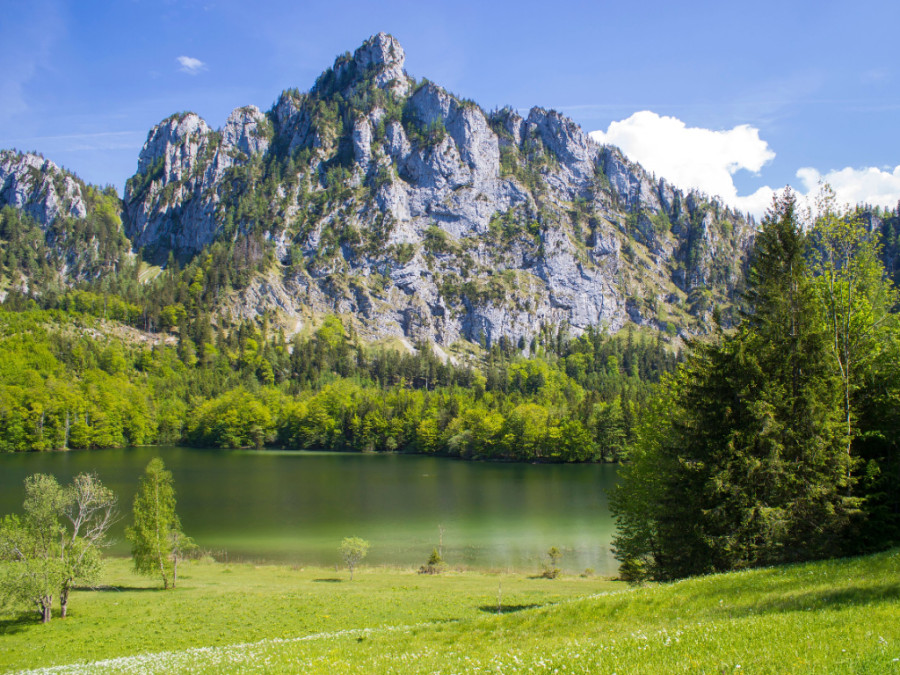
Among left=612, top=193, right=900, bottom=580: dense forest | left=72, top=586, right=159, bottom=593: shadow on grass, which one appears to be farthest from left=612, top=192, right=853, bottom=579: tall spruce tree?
left=72, top=586, right=159, bottom=593: shadow on grass

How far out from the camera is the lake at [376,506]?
41.5 meters

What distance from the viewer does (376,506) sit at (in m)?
58.2

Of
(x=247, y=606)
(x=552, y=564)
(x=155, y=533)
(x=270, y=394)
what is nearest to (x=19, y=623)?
(x=155, y=533)

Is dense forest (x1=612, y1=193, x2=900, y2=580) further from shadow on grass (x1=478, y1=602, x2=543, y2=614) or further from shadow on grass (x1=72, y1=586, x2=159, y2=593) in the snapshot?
shadow on grass (x1=72, y1=586, x2=159, y2=593)

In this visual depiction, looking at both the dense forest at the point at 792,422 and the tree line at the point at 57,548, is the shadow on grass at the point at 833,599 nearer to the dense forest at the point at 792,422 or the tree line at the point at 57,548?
the dense forest at the point at 792,422

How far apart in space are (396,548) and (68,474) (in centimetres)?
5547

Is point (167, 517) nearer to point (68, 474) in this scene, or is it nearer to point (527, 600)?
point (527, 600)

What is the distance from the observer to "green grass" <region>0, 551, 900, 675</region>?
25.4 ft

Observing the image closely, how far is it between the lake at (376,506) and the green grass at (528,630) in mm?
14102

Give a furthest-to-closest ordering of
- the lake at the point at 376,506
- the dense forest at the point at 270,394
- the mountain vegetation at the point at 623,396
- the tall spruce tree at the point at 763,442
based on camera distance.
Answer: the dense forest at the point at 270,394, the lake at the point at 376,506, the mountain vegetation at the point at 623,396, the tall spruce tree at the point at 763,442

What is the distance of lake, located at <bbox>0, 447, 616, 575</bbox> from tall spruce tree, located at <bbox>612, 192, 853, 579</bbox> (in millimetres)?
11011

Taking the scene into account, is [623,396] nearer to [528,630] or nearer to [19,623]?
[19,623]

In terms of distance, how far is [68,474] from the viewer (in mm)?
71312

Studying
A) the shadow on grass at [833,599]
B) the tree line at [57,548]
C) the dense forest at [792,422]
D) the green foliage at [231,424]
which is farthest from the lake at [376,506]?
the green foliage at [231,424]
